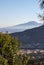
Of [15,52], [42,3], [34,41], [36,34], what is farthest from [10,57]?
[36,34]

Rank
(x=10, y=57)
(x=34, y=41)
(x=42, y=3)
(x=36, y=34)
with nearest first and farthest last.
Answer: (x=10, y=57), (x=42, y=3), (x=34, y=41), (x=36, y=34)

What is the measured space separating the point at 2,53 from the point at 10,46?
1.10ft

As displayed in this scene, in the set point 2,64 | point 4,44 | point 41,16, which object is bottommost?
point 2,64

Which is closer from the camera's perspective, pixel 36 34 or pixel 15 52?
pixel 15 52

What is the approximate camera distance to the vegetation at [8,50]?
26.2 ft

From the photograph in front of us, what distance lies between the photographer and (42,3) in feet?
67.8

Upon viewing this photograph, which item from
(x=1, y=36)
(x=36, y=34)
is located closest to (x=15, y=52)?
(x=1, y=36)

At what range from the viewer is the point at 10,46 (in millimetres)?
8172

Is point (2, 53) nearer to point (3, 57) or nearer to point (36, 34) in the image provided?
point (3, 57)

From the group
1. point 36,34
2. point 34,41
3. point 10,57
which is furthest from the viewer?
point 36,34

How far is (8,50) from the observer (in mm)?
8164

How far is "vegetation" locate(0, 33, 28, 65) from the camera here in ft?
26.2

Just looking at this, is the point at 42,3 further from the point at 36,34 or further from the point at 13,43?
the point at 36,34

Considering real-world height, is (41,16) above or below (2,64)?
above
